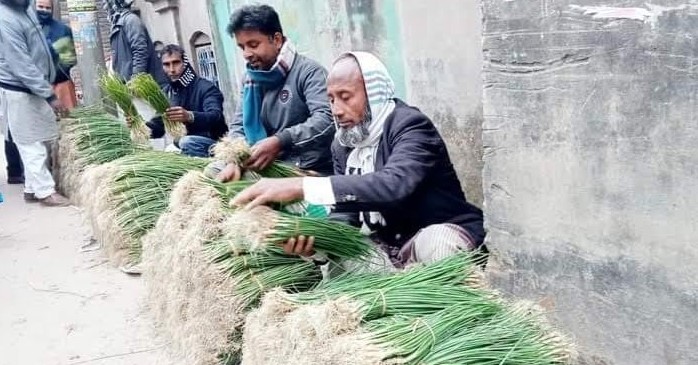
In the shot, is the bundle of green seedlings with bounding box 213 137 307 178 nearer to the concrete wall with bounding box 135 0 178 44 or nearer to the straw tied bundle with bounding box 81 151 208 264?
the straw tied bundle with bounding box 81 151 208 264

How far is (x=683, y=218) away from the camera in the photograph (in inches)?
75.9

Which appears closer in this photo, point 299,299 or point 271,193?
point 299,299

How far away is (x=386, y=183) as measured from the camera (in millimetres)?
2291

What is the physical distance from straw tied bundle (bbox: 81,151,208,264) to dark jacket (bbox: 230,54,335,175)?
582 mm

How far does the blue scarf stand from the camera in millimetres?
3471

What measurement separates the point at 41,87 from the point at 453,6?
12.4 feet

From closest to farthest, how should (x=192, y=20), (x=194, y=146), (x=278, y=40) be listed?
(x=278, y=40), (x=194, y=146), (x=192, y=20)

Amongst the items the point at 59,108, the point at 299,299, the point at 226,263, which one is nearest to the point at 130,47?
the point at 59,108

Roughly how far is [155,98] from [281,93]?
166 centimetres

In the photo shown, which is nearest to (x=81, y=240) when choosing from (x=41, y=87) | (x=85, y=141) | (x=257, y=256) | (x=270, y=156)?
(x=85, y=141)

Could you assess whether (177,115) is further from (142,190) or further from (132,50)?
(132,50)

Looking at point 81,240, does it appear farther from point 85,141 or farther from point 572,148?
point 572,148

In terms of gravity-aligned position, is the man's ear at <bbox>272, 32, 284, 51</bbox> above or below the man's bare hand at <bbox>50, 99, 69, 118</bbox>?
above

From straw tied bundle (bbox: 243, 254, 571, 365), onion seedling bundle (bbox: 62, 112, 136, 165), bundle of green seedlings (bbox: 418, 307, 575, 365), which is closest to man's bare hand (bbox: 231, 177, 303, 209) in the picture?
straw tied bundle (bbox: 243, 254, 571, 365)
